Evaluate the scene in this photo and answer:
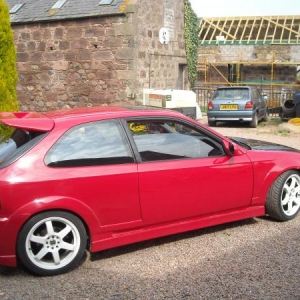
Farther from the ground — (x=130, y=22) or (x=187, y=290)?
(x=130, y=22)

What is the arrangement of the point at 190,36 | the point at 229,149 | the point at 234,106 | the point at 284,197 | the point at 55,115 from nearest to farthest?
1. the point at 55,115
2. the point at 229,149
3. the point at 284,197
4. the point at 234,106
5. the point at 190,36

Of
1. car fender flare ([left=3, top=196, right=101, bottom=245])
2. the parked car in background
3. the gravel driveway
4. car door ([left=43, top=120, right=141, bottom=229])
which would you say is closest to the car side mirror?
the gravel driveway

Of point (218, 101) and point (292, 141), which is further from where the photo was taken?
point (218, 101)

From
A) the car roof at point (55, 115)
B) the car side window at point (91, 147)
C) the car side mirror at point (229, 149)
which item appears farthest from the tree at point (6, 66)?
the car side mirror at point (229, 149)

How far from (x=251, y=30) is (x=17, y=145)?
2987 cm

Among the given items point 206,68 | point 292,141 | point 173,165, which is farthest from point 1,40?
point 206,68

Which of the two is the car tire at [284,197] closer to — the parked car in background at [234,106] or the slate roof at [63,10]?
the slate roof at [63,10]

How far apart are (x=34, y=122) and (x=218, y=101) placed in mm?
11652

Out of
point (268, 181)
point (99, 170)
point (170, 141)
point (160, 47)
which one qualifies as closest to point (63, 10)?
point (160, 47)

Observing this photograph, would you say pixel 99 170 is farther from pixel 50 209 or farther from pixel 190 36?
pixel 190 36

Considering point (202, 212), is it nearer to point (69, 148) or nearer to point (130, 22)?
point (69, 148)

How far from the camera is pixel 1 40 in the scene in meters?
8.29

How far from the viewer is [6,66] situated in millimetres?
8422

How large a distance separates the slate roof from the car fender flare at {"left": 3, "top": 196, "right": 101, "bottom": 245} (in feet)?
33.8
